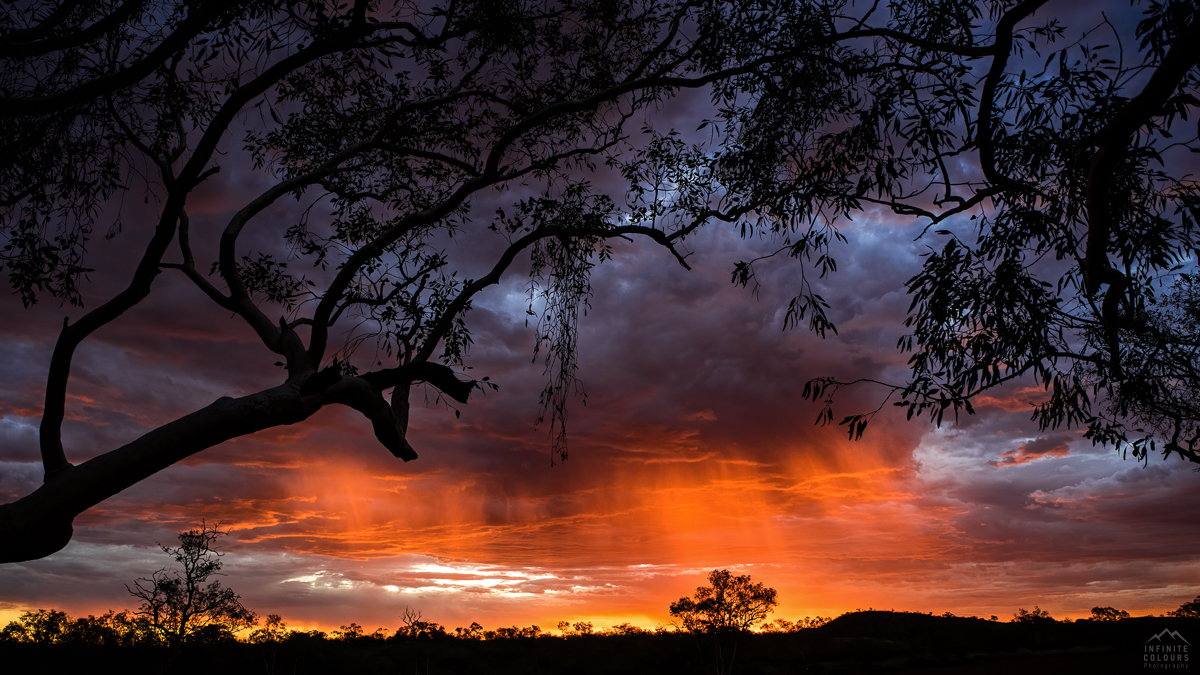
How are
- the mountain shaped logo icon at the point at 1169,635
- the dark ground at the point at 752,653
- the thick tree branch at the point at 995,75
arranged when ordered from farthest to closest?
the dark ground at the point at 752,653 → the mountain shaped logo icon at the point at 1169,635 → the thick tree branch at the point at 995,75

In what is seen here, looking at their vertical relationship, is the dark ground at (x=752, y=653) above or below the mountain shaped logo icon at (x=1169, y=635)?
below

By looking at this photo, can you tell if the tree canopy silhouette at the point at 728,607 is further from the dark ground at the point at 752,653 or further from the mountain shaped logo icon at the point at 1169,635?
the mountain shaped logo icon at the point at 1169,635

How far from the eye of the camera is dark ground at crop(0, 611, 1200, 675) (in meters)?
10.5

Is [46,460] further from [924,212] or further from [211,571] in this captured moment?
[211,571]

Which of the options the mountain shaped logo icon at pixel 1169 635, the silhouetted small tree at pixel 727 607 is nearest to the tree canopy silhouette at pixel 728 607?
the silhouetted small tree at pixel 727 607

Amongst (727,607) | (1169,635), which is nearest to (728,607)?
(727,607)

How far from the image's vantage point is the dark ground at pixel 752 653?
34.3 ft

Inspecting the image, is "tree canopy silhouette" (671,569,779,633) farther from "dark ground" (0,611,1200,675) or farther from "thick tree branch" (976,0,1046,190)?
"thick tree branch" (976,0,1046,190)

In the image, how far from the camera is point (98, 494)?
527 centimetres

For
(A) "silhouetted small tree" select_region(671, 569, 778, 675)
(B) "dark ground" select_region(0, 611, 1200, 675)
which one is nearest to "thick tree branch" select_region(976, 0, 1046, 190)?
(B) "dark ground" select_region(0, 611, 1200, 675)

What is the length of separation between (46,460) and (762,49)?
309 inches

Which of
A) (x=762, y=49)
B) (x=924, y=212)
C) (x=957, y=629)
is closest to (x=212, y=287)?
(x=762, y=49)

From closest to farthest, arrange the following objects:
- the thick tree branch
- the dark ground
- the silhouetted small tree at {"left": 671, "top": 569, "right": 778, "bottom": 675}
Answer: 1. the thick tree branch
2. the dark ground
3. the silhouetted small tree at {"left": 671, "top": 569, "right": 778, "bottom": 675}

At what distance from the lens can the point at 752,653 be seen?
1537 centimetres
